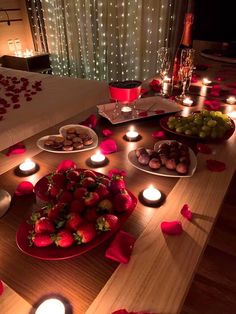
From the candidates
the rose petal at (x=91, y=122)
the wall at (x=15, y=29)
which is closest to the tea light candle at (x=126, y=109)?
the rose petal at (x=91, y=122)

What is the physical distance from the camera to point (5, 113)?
190 cm

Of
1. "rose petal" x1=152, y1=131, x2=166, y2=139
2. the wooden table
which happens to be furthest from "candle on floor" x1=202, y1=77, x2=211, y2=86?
the wooden table

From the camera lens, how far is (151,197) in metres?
0.83

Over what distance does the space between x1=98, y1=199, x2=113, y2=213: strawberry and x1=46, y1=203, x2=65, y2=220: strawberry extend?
95 mm

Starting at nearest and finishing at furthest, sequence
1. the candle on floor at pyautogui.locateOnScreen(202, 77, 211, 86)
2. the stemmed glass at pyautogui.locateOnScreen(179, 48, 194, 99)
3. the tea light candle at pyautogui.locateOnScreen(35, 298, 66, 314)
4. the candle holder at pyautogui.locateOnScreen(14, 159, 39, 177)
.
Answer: the tea light candle at pyautogui.locateOnScreen(35, 298, 66, 314), the candle holder at pyautogui.locateOnScreen(14, 159, 39, 177), the stemmed glass at pyautogui.locateOnScreen(179, 48, 194, 99), the candle on floor at pyautogui.locateOnScreen(202, 77, 211, 86)

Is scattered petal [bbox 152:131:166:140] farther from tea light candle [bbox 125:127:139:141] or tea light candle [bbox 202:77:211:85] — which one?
tea light candle [bbox 202:77:211:85]

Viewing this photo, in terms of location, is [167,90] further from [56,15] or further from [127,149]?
[56,15]

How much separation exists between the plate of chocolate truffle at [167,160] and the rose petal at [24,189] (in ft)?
1.18

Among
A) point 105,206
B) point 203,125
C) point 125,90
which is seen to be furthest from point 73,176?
point 203,125

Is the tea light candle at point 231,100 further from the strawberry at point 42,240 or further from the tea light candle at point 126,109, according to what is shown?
the strawberry at point 42,240

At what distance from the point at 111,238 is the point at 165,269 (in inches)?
6.2

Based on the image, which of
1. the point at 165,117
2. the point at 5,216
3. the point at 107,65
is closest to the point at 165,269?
the point at 5,216

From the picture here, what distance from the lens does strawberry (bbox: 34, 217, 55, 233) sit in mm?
638

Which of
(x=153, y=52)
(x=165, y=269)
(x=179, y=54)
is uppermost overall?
(x=179, y=54)
